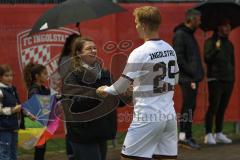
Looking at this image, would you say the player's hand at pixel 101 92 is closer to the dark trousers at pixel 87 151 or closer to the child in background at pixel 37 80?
the dark trousers at pixel 87 151

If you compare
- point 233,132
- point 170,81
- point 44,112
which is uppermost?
point 170,81

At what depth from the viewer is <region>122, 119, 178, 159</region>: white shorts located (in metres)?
5.43

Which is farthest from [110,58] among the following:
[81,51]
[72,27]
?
[81,51]

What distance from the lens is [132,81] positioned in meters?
5.40

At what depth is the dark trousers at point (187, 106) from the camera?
9406 millimetres

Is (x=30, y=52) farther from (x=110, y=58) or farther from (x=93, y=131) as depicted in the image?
(x=93, y=131)

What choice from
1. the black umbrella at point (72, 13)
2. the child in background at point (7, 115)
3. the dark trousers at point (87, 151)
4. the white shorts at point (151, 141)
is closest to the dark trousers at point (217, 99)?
the black umbrella at point (72, 13)

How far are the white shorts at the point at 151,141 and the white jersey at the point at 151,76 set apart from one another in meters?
0.10

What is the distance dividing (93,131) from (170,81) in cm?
80

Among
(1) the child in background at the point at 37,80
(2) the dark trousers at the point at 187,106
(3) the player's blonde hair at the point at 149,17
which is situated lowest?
(2) the dark trousers at the point at 187,106

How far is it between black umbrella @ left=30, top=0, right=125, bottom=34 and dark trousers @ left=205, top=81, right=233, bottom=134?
2.66 metres

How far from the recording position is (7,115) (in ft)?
23.9

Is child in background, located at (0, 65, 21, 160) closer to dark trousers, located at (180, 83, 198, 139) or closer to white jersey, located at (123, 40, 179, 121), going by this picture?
white jersey, located at (123, 40, 179, 121)

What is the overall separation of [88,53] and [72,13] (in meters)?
2.03
